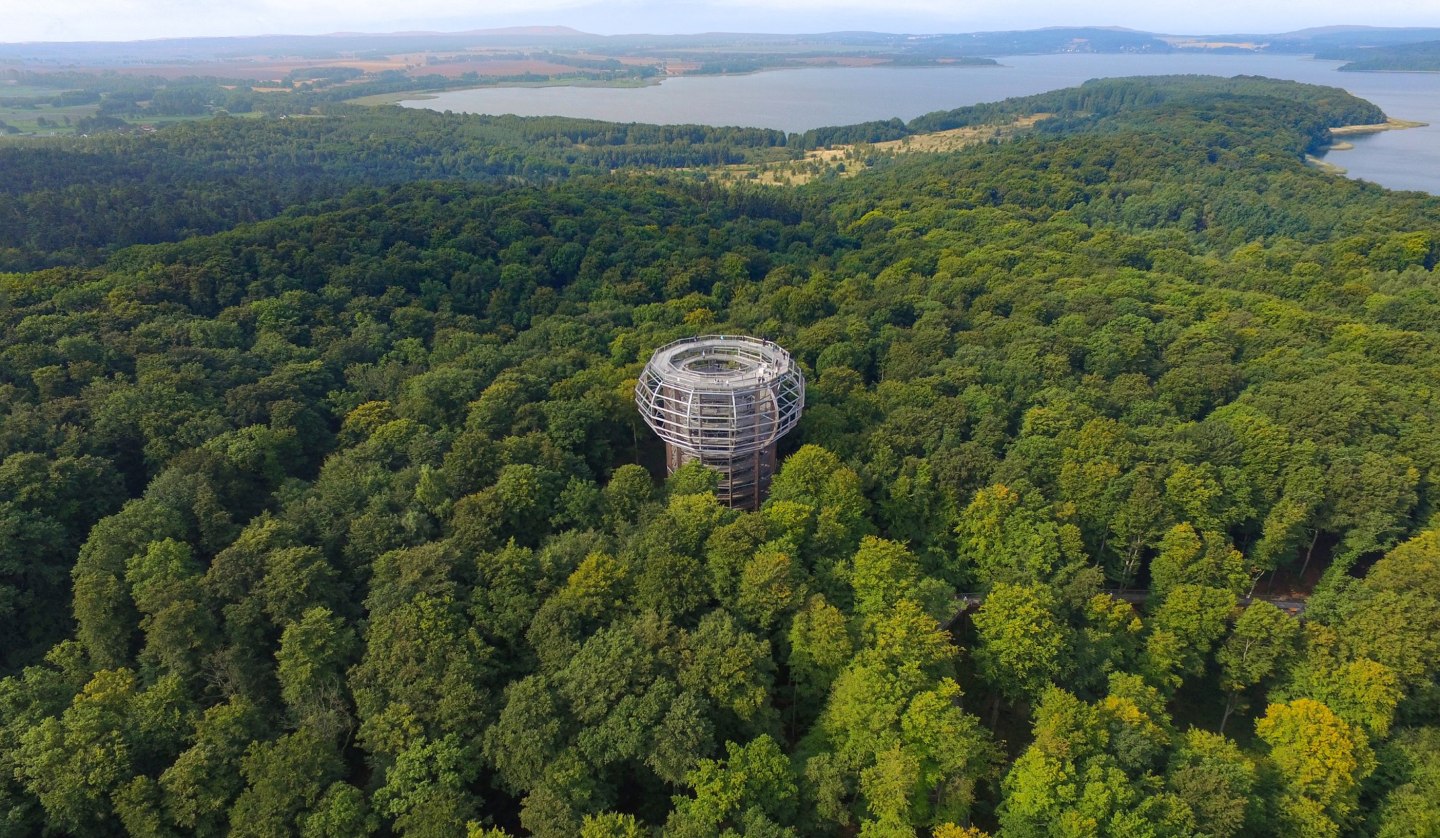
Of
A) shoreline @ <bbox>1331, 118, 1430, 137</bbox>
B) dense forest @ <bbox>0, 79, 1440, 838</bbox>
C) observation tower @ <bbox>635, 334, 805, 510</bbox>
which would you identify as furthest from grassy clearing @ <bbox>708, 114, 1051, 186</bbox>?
observation tower @ <bbox>635, 334, 805, 510</bbox>

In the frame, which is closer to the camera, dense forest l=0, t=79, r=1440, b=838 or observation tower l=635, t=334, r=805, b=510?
dense forest l=0, t=79, r=1440, b=838

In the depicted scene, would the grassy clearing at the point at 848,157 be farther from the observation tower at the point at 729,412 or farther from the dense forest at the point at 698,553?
the observation tower at the point at 729,412

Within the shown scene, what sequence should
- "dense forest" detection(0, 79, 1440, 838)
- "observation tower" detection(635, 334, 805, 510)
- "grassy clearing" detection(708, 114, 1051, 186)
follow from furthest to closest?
"grassy clearing" detection(708, 114, 1051, 186) < "observation tower" detection(635, 334, 805, 510) < "dense forest" detection(0, 79, 1440, 838)

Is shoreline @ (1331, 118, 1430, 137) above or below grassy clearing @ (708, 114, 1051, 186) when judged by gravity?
above

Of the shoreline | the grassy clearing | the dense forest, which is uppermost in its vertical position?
the shoreline

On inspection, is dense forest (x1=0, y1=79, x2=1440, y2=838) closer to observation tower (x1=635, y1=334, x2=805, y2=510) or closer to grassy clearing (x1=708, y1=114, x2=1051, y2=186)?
observation tower (x1=635, y1=334, x2=805, y2=510)

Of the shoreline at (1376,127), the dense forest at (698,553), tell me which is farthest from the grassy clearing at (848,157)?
the dense forest at (698,553)

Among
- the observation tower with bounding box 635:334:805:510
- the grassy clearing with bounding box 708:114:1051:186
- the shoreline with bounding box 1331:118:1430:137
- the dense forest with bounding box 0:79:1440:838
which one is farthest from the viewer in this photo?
the shoreline with bounding box 1331:118:1430:137

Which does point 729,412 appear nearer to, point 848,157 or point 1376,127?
point 848,157
